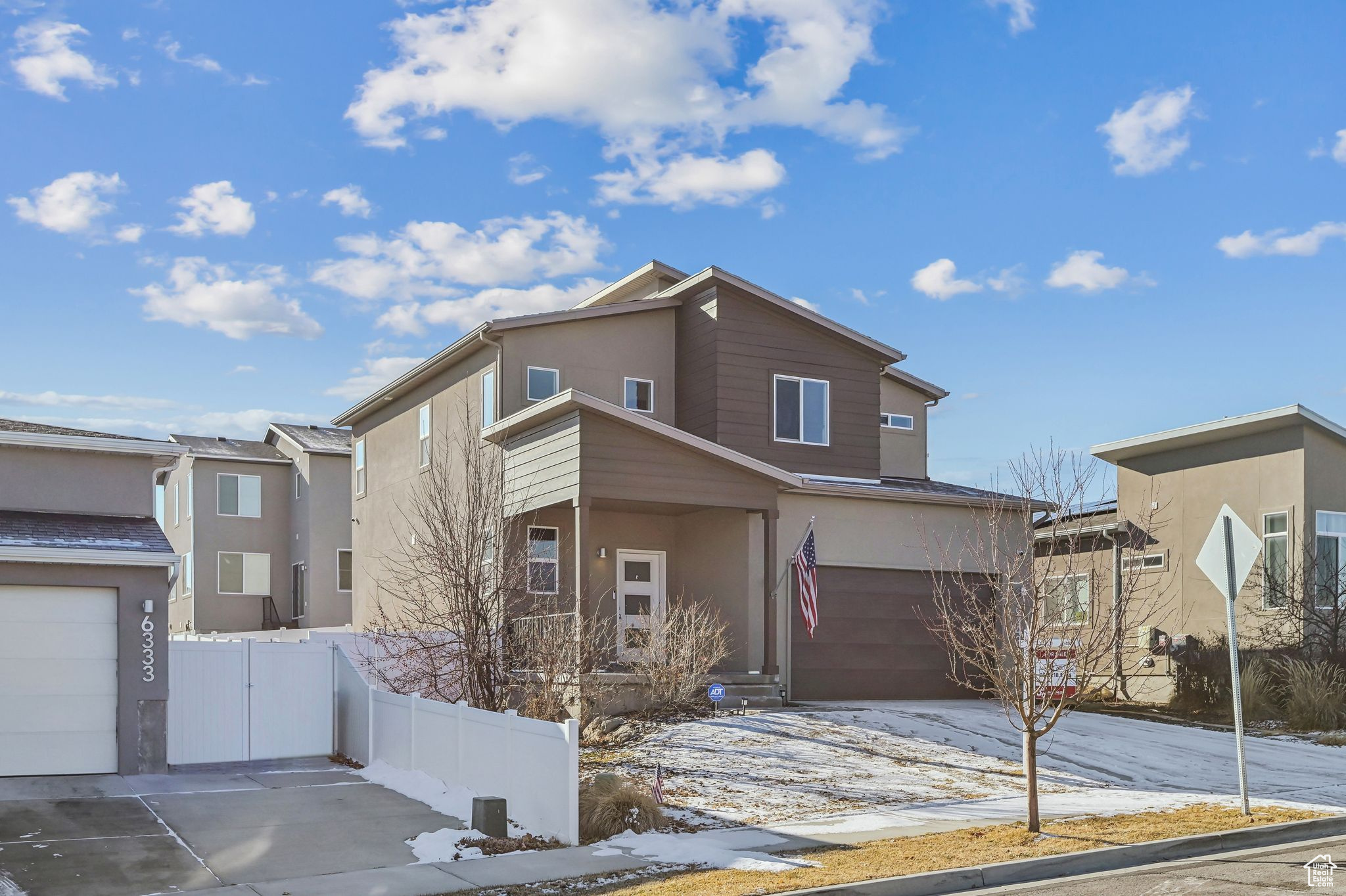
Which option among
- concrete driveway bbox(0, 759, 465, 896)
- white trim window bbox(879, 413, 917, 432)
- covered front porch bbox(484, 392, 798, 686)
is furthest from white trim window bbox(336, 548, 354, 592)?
concrete driveway bbox(0, 759, 465, 896)

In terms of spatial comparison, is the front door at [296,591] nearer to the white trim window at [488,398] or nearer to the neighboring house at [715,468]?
the neighboring house at [715,468]

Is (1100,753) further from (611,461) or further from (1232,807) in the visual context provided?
(611,461)

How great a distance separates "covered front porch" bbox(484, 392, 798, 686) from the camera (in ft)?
63.7

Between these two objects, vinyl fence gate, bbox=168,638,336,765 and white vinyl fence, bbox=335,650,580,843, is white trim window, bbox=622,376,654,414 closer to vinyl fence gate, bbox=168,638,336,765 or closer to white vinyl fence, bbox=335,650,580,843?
vinyl fence gate, bbox=168,638,336,765

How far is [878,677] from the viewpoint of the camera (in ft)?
74.1

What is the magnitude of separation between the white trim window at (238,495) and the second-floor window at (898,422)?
21.0m

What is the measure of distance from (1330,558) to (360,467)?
21465mm

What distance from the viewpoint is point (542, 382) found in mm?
22844

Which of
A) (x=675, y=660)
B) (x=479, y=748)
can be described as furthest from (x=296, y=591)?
(x=479, y=748)

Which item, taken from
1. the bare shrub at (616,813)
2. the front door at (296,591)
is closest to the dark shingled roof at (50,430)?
the bare shrub at (616,813)

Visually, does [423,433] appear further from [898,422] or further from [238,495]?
[238,495]

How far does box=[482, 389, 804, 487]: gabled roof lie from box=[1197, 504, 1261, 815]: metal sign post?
865cm

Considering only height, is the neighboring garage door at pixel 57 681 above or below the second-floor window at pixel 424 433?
below

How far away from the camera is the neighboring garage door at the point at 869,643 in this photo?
21.9 m
